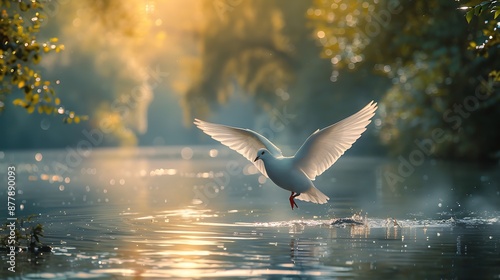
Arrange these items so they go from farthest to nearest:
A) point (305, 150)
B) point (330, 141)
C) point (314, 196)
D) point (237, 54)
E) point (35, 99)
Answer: point (237, 54) → point (314, 196) → point (330, 141) → point (305, 150) → point (35, 99)

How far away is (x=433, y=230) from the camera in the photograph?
15.4m

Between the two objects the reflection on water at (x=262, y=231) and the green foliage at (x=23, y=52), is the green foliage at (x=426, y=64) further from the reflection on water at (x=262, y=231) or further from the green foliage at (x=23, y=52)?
the green foliage at (x=23, y=52)

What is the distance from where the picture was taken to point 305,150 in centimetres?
1553

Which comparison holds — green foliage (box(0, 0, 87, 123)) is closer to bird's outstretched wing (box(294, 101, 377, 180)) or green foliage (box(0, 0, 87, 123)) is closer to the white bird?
the white bird

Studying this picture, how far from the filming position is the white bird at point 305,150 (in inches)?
596

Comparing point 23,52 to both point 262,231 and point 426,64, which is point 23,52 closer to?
point 262,231

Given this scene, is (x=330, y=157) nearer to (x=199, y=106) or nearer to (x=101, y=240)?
(x=101, y=240)

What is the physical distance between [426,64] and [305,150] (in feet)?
69.6

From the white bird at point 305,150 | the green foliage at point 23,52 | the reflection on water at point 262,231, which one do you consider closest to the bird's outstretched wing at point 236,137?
the white bird at point 305,150

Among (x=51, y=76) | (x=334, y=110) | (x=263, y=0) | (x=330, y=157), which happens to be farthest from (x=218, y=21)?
→ (x=330, y=157)

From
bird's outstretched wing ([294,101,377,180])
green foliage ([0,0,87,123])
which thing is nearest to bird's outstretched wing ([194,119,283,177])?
bird's outstretched wing ([294,101,377,180])

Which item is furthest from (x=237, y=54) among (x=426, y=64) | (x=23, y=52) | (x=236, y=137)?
(x=23, y=52)

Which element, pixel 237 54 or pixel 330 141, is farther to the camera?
pixel 237 54

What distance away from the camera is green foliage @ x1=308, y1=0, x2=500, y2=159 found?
100 ft
